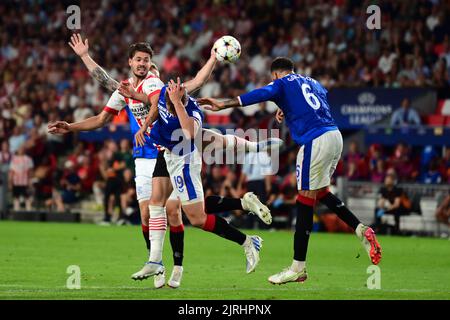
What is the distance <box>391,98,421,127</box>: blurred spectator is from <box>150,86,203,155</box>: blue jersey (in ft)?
40.4

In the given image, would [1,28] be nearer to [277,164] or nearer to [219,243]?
[277,164]

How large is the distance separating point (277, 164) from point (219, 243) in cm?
565

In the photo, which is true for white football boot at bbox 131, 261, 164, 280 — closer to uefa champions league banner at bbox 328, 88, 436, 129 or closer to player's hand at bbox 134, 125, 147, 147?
player's hand at bbox 134, 125, 147, 147

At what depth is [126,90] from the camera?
38.9ft

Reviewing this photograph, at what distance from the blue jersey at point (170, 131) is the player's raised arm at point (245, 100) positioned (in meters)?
0.39

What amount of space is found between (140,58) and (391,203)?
36.8 feet

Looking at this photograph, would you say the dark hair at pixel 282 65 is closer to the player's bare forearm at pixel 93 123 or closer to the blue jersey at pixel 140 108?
the blue jersey at pixel 140 108

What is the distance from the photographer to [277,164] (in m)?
24.8

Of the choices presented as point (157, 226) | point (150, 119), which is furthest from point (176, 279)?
point (150, 119)

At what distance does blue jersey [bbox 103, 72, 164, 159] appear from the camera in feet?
40.0

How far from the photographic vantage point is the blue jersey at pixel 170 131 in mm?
11789

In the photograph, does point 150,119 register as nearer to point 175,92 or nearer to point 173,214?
point 175,92

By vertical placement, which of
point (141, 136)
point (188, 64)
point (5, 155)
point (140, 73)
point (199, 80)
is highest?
point (188, 64)
